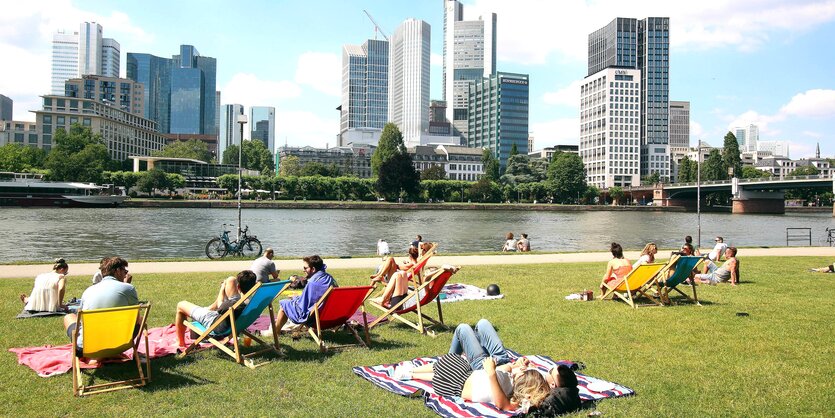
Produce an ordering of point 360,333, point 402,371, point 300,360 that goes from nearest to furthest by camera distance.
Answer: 1. point 402,371
2. point 300,360
3. point 360,333

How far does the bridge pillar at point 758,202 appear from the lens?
116375 mm

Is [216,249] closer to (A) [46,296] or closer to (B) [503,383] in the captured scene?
(A) [46,296]

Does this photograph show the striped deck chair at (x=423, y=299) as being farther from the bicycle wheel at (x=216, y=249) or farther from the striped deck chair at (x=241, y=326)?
the bicycle wheel at (x=216, y=249)

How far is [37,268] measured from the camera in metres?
17.0

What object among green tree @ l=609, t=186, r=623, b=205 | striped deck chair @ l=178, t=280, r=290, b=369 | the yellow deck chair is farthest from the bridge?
the yellow deck chair

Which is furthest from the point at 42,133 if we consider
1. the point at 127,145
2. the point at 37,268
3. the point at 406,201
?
the point at 37,268

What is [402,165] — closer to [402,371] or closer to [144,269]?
[144,269]

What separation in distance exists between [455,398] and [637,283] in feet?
23.0

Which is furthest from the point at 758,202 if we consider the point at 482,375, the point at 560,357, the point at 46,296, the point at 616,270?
the point at 46,296

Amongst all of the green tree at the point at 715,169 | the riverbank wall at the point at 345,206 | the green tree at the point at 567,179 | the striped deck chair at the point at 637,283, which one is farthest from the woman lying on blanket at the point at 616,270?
the green tree at the point at 715,169

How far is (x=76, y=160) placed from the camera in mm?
111125

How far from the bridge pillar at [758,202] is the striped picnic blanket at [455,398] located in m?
123

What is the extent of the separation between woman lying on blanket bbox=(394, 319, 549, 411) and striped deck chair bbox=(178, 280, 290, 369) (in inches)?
76.3

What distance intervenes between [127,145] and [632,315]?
187778mm
